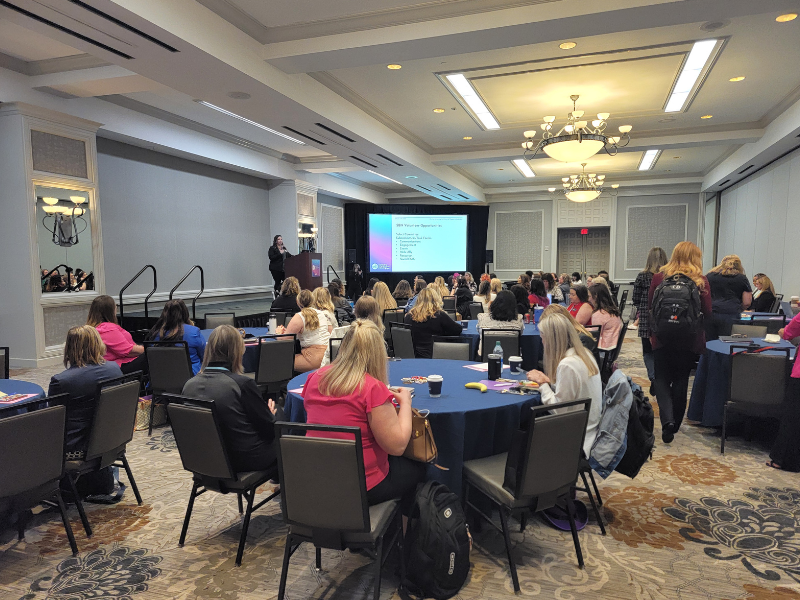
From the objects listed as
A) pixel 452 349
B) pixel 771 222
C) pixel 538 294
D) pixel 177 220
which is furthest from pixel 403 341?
pixel 771 222

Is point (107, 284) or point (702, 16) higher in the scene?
point (702, 16)

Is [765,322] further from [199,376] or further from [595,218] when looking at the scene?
[595,218]

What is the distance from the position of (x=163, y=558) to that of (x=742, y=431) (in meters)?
4.57

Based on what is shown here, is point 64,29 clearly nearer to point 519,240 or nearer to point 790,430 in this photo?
point 790,430

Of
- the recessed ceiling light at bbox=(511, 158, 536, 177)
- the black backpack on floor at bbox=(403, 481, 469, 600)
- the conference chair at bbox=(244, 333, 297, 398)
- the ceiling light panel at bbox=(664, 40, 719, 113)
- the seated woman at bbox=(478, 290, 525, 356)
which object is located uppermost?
the ceiling light panel at bbox=(664, 40, 719, 113)

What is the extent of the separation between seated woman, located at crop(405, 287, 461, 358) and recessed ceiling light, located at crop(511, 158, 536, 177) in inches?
300

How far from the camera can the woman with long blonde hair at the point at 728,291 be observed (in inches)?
239

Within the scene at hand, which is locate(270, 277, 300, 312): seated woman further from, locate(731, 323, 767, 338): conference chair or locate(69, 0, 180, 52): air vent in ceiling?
locate(731, 323, 767, 338): conference chair

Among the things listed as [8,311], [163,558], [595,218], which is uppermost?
[595,218]

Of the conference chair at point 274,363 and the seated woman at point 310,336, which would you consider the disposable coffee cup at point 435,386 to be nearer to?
the conference chair at point 274,363

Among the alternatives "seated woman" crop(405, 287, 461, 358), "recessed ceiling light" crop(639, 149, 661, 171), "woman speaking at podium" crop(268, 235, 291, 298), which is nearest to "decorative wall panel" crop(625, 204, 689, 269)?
"recessed ceiling light" crop(639, 149, 661, 171)

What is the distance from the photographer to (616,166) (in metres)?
13.2

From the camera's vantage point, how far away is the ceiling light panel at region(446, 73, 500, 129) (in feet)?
21.9

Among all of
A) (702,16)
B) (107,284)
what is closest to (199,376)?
(702,16)
